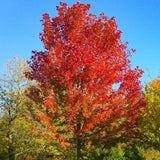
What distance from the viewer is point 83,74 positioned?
9.36m

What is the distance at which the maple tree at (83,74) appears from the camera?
29.8 ft

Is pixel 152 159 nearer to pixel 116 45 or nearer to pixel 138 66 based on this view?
pixel 138 66

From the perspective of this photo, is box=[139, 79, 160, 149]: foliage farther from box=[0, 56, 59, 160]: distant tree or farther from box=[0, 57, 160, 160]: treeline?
box=[0, 56, 59, 160]: distant tree

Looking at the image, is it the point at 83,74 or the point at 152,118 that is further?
the point at 152,118

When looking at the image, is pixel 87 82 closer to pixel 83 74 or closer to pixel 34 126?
pixel 83 74

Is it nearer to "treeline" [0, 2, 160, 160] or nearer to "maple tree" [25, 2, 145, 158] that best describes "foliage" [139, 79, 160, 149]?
"treeline" [0, 2, 160, 160]

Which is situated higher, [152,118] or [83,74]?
[83,74]

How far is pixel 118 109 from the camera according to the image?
33.2 feet

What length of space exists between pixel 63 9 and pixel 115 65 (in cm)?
A: 427

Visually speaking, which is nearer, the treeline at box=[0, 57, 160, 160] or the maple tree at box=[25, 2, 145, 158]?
the maple tree at box=[25, 2, 145, 158]

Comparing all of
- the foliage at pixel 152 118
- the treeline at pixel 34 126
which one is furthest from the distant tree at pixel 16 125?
the foliage at pixel 152 118

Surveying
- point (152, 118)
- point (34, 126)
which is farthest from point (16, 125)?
point (152, 118)

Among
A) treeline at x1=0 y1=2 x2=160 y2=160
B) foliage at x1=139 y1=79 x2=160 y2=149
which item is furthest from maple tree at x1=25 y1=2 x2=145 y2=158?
Result: foliage at x1=139 y1=79 x2=160 y2=149

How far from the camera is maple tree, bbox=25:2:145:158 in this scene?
9.08 m
